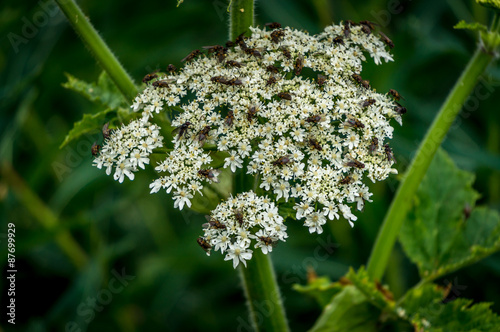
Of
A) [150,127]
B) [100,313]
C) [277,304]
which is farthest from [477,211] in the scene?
[100,313]

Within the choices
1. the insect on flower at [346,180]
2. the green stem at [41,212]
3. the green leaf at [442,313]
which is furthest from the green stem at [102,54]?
the green stem at [41,212]

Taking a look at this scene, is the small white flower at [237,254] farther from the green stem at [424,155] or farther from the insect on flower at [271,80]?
the green stem at [424,155]

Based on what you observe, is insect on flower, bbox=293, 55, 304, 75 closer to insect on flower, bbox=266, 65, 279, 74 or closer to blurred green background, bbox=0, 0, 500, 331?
insect on flower, bbox=266, 65, 279, 74

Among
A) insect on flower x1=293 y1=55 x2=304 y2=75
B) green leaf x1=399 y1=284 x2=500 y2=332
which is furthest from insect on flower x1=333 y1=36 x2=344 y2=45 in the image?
green leaf x1=399 y1=284 x2=500 y2=332

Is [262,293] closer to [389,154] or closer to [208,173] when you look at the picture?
[208,173]

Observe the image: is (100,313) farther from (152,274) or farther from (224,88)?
(224,88)

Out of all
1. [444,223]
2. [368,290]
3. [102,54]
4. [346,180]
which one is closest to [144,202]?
[102,54]

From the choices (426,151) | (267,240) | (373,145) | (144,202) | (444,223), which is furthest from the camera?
(144,202)
